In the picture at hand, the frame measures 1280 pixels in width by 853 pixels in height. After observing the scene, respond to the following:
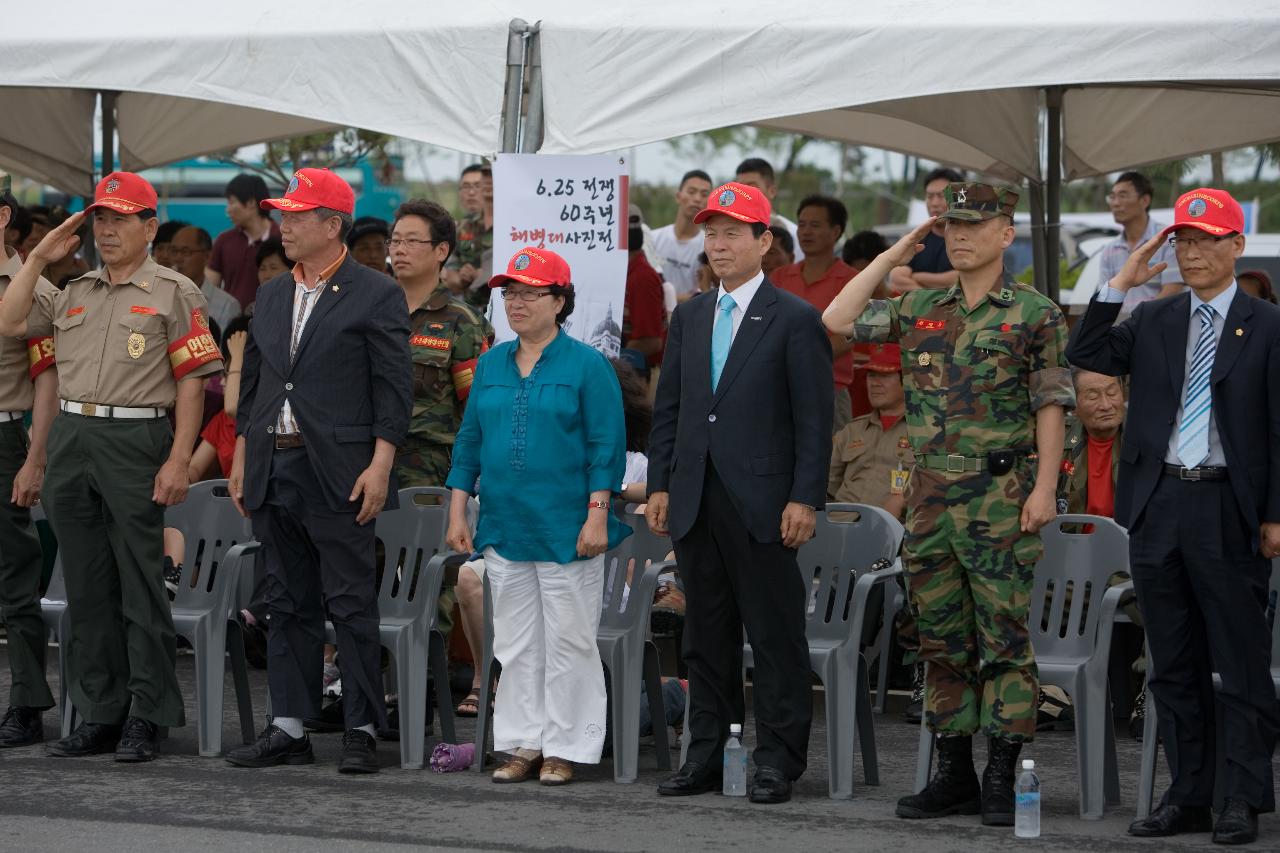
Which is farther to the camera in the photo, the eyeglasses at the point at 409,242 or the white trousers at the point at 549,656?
the eyeglasses at the point at 409,242

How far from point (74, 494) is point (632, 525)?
2.06 m

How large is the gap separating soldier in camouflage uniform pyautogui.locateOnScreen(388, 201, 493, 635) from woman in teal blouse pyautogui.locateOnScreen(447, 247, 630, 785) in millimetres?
893

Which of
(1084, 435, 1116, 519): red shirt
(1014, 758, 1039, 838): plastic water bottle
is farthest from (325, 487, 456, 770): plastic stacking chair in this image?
(1084, 435, 1116, 519): red shirt

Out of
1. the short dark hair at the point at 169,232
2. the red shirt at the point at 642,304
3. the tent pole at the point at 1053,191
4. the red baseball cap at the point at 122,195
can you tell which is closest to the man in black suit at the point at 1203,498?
the red baseball cap at the point at 122,195

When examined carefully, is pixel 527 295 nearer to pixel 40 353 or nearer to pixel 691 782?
pixel 691 782

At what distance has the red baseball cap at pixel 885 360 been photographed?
335 inches

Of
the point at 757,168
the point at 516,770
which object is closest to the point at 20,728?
the point at 516,770

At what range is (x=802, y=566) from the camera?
269 inches

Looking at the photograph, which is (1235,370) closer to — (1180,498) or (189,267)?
(1180,498)

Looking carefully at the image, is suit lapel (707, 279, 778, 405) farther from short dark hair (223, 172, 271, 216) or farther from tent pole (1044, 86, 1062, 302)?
short dark hair (223, 172, 271, 216)

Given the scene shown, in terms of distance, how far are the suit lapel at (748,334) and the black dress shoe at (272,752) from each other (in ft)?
6.69

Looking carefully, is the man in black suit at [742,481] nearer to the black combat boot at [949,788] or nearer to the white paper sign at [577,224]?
the black combat boot at [949,788]

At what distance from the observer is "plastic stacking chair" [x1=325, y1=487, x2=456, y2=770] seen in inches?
269

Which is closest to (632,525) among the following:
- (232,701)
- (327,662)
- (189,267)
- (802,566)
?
(802,566)
